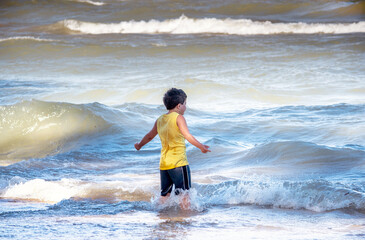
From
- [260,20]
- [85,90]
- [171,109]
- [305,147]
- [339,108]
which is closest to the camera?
[171,109]

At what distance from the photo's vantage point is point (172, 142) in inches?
173

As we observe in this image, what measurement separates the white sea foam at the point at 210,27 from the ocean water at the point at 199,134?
0.14m

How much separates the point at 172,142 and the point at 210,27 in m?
26.6

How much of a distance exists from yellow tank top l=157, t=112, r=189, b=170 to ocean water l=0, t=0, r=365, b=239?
33cm

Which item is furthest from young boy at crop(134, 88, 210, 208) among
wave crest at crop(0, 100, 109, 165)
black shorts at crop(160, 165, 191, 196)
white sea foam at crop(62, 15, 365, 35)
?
white sea foam at crop(62, 15, 365, 35)

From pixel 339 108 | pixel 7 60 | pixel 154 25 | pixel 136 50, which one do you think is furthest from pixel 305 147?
pixel 154 25

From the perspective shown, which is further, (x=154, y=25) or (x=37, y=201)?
(x=154, y=25)

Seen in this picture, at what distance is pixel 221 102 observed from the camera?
14102mm

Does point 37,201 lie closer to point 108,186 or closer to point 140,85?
point 108,186

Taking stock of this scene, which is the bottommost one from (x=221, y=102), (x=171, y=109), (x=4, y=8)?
(x=221, y=102)

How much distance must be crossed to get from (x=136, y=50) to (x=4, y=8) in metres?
17.3

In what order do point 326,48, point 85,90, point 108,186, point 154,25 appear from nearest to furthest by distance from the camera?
point 108,186, point 85,90, point 326,48, point 154,25

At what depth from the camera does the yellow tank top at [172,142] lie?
14.3 ft

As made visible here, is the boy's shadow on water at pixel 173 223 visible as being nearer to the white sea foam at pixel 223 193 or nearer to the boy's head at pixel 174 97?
the white sea foam at pixel 223 193
